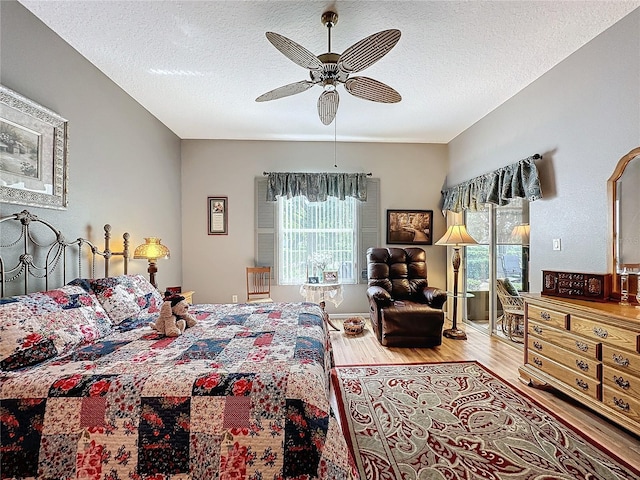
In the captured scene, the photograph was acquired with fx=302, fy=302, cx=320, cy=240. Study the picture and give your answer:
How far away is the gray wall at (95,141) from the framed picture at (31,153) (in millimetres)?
92

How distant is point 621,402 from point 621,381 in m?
0.13

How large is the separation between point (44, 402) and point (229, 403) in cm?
76

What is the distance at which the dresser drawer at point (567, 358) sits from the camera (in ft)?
6.62

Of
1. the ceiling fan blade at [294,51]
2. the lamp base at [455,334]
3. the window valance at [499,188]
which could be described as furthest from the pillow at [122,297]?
the window valance at [499,188]

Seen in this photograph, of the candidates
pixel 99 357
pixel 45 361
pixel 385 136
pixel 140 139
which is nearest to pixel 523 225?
pixel 385 136

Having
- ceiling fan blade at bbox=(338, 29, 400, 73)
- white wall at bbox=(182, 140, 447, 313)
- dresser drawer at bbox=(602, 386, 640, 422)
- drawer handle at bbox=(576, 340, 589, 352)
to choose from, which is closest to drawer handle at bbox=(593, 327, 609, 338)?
drawer handle at bbox=(576, 340, 589, 352)

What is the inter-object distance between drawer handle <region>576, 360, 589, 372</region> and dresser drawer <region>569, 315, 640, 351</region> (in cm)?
19

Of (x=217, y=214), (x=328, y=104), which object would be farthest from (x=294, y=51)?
(x=217, y=214)

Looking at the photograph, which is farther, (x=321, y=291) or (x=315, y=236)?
(x=315, y=236)

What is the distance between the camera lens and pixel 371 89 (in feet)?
7.65

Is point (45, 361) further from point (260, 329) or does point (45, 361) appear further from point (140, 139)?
point (140, 139)

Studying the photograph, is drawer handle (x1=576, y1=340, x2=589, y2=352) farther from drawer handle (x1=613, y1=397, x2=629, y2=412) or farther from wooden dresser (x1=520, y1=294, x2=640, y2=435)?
drawer handle (x1=613, y1=397, x2=629, y2=412)

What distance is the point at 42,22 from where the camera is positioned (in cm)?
223

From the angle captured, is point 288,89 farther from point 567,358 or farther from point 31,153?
point 567,358
